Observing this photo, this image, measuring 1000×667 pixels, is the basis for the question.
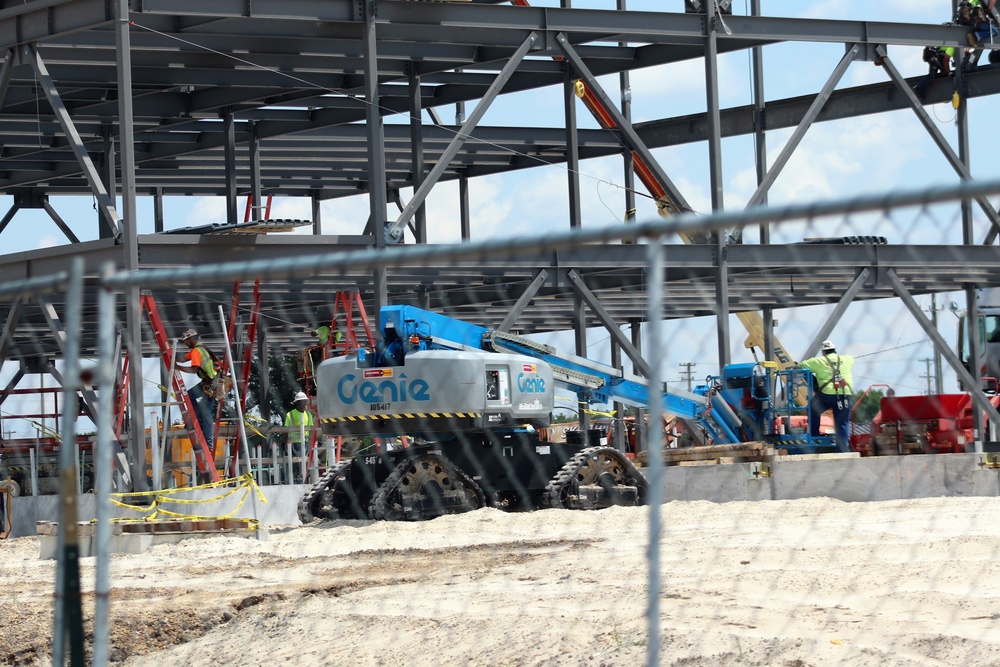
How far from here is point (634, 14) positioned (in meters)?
21.1

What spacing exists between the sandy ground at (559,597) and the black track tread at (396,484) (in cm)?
126

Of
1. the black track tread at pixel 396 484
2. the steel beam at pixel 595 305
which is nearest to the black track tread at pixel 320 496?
the black track tread at pixel 396 484

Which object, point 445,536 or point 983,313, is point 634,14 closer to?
point 445,536

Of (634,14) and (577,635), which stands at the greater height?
(634,14)

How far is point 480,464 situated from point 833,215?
12701 mm

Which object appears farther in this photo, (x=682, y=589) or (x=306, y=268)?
(x=682, y=589)

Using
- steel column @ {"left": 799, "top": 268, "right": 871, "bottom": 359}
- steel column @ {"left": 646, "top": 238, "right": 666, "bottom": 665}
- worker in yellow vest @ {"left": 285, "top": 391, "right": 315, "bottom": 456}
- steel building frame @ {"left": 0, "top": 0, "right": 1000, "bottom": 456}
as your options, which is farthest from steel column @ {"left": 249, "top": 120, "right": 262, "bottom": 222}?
steel column @ {"left": 646, "top": 238, "right": 666, "bottom": 665}

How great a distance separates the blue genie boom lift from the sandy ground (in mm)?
1542

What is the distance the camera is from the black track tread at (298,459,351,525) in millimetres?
16734

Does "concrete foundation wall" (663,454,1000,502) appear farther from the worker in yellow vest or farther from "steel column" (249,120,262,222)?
"steel column" (249,120,262,222)

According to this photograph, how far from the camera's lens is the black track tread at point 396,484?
16.0 meters

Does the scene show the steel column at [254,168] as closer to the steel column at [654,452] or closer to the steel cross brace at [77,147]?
the steel cross brace at [77,147]

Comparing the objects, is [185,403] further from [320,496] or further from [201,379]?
[320,496]

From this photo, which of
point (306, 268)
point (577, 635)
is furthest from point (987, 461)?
point (306, 268)
